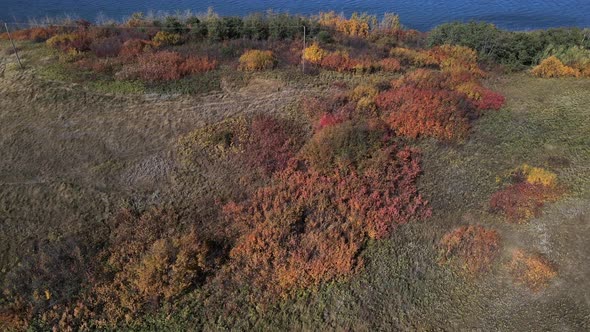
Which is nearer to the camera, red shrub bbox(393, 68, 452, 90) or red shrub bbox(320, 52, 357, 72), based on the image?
red shrub bbox(393, 68, 452, 90)

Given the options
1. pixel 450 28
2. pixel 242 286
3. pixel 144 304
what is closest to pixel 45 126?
pixel 144 304

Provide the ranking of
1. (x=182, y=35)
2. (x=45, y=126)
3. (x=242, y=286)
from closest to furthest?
(x=242, y=286)
(x=45, y=126)
(x=182, y=35)

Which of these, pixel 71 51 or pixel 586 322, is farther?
pixel 71 51

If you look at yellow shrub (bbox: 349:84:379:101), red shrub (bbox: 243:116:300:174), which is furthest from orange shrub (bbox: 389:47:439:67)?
red shrub (bbox: 243:116:300:174)

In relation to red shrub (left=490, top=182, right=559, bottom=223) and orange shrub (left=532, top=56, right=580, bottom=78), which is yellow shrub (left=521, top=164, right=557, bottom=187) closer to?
red shrub (left=490, top=182, right=559, bottom=223)

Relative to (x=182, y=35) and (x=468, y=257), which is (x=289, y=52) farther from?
(x=468, y=257)
